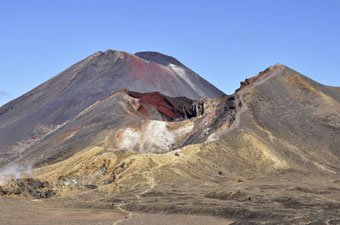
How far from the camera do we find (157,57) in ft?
620

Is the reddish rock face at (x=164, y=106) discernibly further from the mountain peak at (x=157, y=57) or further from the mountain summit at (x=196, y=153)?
the mountain peak at (x=157, y=57)

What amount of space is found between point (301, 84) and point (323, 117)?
1076 cm

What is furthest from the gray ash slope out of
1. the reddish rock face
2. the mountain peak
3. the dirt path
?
the dirt path

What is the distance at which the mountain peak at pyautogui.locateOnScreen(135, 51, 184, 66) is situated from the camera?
18591 cm

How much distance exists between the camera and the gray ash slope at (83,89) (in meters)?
129

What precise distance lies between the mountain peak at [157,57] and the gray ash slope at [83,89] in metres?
7.28

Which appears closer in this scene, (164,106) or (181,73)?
(164,106)

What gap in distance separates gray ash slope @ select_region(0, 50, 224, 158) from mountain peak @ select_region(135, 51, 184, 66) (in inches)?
287

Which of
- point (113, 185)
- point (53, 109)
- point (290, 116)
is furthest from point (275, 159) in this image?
point (53, 109)

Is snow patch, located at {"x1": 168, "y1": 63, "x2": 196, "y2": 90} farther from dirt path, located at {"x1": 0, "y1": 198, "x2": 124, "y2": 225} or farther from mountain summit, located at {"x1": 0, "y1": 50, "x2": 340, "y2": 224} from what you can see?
dirt path, located at {"x1": 0, "y1": 198, "x2": 124, "y2": 225}

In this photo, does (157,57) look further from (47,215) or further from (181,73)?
(47,215)

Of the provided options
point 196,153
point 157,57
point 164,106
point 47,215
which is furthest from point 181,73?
point 47,215

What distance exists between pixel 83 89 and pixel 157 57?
47231mm

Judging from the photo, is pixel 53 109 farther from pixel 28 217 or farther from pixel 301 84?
pixel 28 217
